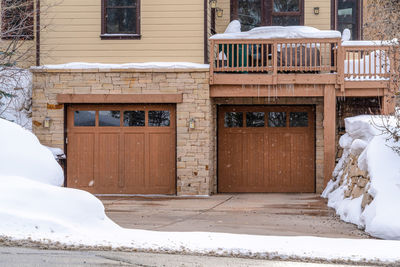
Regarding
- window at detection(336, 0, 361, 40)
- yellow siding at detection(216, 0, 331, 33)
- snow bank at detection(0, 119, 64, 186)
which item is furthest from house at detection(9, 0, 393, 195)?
snow bank at detection(0, 119, 64, 186)

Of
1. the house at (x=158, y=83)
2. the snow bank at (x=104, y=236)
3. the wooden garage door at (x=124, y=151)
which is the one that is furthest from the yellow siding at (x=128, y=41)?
the snow bank at (x=104, y=236)

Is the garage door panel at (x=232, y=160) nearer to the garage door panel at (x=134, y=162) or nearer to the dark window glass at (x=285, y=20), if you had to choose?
the garage door panel at (x=134, y=162)

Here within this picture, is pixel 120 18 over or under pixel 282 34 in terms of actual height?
over

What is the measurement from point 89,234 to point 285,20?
35.9 feet

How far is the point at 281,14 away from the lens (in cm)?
1695

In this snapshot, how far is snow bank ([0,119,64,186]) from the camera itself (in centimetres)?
918

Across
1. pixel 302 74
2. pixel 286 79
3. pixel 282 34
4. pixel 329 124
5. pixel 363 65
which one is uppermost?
pixel 282 34

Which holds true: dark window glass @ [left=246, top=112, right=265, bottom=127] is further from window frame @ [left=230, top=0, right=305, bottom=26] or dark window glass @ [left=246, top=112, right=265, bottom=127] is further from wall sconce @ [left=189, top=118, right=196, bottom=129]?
window frame @ [left=230, top=0, right=305, bottom=26]

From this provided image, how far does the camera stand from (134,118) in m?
15.9

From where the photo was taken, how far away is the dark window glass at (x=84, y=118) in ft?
52.2

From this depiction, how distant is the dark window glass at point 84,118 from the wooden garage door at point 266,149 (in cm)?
363

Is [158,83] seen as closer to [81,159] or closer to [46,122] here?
[81,159]

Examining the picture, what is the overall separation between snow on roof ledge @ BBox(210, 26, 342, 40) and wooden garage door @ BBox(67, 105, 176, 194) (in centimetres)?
257

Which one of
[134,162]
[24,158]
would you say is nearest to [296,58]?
[134,162]
